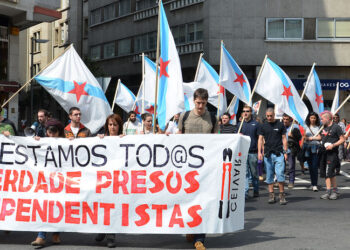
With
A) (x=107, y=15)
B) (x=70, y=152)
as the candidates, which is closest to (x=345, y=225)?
(x=70, y=152)

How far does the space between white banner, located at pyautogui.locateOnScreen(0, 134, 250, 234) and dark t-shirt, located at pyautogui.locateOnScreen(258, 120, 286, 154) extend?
3.66 meters

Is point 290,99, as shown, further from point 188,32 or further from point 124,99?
point 188,32

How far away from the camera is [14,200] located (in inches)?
299

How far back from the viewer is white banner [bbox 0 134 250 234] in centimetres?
→ 734

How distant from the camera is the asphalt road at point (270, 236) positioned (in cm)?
736

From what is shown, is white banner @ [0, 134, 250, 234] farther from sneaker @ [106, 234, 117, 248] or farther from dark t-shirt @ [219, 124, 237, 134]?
dark t-shirt @ [219, 124, 237, 134]

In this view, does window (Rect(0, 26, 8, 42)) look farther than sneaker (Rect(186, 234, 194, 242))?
Yes

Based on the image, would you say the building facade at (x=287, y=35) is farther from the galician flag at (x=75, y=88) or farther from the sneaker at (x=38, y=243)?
the sneaker at (x=38, y=243)

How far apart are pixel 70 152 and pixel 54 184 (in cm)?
43

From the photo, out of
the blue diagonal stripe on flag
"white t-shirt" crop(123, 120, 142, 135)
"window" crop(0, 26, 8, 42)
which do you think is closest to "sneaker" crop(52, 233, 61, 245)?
"white t-shirt" crop(123, 120, 142, 135)

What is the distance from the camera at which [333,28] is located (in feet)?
111

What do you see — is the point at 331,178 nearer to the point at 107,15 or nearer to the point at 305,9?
the point at 305,9

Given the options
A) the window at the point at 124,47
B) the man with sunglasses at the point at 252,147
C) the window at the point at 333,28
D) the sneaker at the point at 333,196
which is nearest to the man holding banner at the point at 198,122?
the man with sunglasses at the point at 252,147

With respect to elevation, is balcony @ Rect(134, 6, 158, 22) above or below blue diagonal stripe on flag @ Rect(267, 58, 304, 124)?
above
